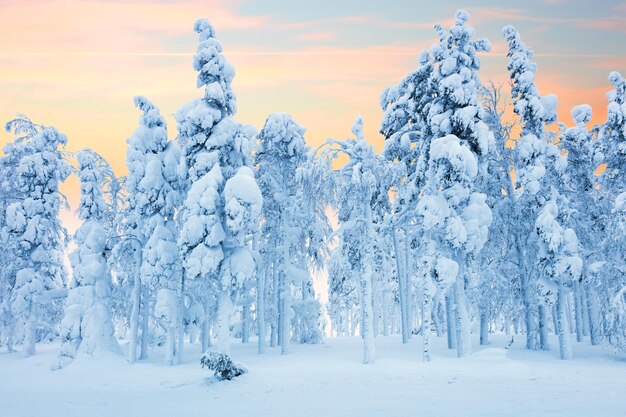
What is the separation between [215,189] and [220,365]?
8.17 meters

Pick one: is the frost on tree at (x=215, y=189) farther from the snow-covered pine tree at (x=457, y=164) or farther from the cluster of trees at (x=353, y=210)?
the snow-covered pine tree at (x=457, y=164)

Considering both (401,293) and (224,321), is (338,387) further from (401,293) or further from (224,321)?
(401,293)

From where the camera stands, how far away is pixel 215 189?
2395cm

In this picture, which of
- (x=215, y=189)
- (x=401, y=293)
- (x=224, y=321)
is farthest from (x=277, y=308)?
(x=215, y=189)

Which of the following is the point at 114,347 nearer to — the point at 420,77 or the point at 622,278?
the point at 420,77

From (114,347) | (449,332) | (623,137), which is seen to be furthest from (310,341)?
(623,137)

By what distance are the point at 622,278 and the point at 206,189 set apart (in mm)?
19978

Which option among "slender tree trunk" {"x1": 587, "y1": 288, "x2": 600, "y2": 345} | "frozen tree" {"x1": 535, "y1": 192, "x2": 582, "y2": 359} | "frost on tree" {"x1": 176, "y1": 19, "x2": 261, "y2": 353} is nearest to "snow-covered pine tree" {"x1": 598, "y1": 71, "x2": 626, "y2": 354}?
"frozen tree" {"x1": 535, "y1": 192, "x2": 582, "y2": 359}

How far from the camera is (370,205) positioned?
24.2m

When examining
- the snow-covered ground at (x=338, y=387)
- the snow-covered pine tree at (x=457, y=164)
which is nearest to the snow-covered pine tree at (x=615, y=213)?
the snow-covered ground at (x=338, y=387)

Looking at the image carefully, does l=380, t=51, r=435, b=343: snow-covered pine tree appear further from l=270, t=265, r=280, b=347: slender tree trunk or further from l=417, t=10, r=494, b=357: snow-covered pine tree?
l=270, t=265, r=280, b=347: slender tree trunk

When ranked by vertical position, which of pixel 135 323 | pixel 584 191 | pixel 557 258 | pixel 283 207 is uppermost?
pixel 584 191

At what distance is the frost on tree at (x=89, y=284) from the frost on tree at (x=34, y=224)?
5.15m

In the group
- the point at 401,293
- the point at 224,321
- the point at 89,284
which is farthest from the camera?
the point at 401,293
